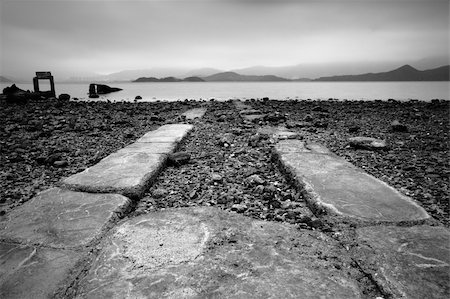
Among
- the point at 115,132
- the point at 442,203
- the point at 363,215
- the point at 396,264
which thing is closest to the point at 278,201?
the point at 363,215

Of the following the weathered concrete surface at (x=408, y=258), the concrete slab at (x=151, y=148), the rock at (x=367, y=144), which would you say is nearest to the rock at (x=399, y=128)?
the rock at (x=367, y=144)

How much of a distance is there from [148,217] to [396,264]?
4.50ft

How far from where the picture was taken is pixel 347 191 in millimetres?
1995

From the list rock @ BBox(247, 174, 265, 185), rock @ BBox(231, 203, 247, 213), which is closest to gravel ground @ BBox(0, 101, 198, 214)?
rock @ BBox(231, 203, 247, 213)

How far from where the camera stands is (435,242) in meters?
1.41

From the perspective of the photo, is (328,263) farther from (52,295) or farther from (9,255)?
(9,255)

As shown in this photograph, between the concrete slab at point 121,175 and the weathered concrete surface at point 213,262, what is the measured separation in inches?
18.8

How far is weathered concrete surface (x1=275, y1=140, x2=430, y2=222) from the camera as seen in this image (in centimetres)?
170

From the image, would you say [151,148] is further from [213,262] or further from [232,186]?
[213,262]

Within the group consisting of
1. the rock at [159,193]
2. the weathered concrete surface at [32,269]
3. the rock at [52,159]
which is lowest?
the weathered concrete surface at [32,269]

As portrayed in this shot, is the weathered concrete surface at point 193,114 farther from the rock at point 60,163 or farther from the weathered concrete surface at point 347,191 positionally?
the weathered concrete surface at point 347,191

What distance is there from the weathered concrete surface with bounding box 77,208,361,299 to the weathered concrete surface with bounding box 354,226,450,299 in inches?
5.6

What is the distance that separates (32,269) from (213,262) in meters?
0.84

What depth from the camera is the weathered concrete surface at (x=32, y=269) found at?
3.71 feet
